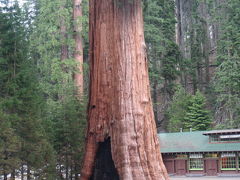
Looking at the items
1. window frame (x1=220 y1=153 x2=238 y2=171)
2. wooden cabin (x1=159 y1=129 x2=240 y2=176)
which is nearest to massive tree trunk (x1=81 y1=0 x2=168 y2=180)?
wooden cabin (x1=159 y1=129 x2=240 y2=176)

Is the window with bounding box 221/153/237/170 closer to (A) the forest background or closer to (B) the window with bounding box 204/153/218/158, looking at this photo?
(B) the window with bounding box 204/153/218/158

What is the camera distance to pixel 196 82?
170 ft

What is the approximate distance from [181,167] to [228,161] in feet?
12.0

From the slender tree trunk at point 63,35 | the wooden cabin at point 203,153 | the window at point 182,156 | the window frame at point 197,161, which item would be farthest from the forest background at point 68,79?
the window frame at point 197,161

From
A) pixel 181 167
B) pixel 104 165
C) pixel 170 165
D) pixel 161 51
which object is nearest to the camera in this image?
pixel 104 165

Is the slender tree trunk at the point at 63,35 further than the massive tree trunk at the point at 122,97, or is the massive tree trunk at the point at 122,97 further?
the slender tree trunk at the point at 63,35

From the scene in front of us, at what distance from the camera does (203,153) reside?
32.4 m

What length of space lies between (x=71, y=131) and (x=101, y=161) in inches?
290

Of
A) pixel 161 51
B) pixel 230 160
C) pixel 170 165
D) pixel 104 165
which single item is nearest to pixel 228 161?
pixel 230 160

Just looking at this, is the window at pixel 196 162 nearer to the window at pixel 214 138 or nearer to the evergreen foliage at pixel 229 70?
the window at pixel 214 138

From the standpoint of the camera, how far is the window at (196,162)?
108 ft

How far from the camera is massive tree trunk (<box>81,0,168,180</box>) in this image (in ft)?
28.1

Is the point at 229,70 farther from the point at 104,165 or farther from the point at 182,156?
the point at 104,165

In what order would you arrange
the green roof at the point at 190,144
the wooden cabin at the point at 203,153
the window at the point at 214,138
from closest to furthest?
the wooden cabin at the point at 203,153
the green roof at the point at 190,144
the window at the point at 214,138
